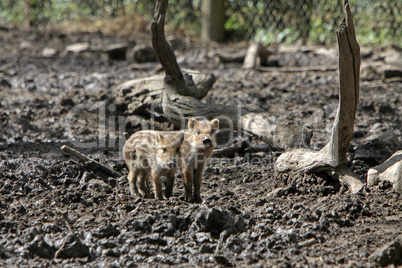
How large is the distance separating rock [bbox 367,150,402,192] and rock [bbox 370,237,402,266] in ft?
4.16

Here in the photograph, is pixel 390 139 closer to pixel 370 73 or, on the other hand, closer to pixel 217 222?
pixel 217 222

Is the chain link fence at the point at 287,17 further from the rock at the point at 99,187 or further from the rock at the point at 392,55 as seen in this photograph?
the rock at the point at 99,187

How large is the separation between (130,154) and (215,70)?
632 centimetres

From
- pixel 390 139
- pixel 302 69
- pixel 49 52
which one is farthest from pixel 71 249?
pixel 49 52

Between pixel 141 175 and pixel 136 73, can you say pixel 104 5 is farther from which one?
pixel 141 175

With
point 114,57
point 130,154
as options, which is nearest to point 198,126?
point 130,154

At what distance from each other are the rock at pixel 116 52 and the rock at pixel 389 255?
31.7 ft

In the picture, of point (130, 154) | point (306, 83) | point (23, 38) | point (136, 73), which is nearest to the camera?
point (130, 154)

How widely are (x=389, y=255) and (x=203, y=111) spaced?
347 centimetres

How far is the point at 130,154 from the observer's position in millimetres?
5422

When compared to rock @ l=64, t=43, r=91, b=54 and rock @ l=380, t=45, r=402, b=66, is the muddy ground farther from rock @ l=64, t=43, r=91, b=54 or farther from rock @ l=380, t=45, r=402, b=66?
rock @ l=64, t=43, r=91, b=54

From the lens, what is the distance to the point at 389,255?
375 cm

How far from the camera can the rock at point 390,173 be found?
5.02 meters

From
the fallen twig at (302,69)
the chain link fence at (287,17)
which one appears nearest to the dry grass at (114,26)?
the chain link fence at (287,17)
